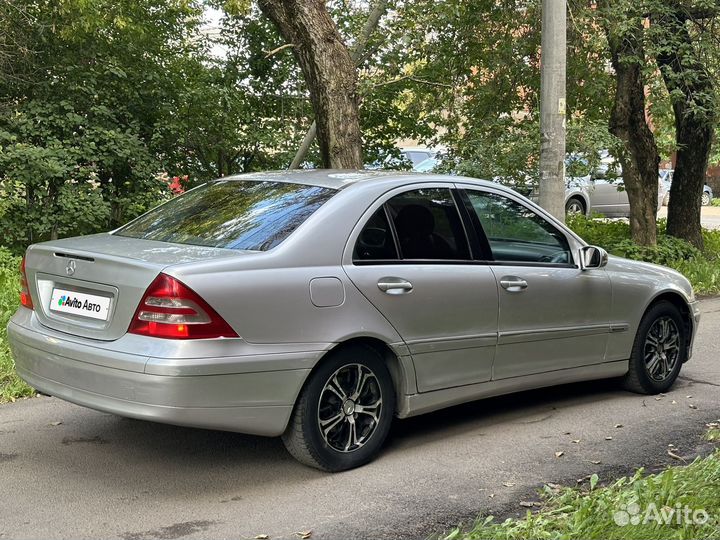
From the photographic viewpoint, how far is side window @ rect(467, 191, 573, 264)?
18.3ft

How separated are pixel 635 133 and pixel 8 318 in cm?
943

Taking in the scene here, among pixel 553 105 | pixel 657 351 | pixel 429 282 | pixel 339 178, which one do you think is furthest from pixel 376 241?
pixel 553 105

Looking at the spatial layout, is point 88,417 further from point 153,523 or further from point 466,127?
point 466,127

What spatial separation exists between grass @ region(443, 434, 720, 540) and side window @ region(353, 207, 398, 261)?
5.05ft

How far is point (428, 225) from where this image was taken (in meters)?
5.23

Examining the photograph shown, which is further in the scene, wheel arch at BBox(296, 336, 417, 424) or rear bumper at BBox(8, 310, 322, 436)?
wheel arch at BBox(296, 336, 417, 424)

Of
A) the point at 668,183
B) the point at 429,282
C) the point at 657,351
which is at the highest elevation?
the point at 668,183

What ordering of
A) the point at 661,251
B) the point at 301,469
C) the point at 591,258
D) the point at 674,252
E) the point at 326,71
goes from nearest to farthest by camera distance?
1. the point at 301,469
2. the point at 591,258
3. the point at 326,71
4. the point at 661,251
5. the point at 674,252

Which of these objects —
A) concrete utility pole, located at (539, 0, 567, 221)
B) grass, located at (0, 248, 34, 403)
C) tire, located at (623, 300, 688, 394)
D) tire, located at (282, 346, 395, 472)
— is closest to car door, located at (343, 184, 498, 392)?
tire, located at (282, 346, 395, 472)

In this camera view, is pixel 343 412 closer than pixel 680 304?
Yes

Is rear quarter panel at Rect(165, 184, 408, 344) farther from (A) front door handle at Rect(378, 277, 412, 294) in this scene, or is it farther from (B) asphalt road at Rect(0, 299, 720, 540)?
(B) asphalt road at Rect(0, 299, 720, 540)

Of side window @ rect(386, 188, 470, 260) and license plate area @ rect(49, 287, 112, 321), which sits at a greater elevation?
side window @ rect(386, 188, 470, 260)

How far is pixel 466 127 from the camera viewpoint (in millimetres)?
12984

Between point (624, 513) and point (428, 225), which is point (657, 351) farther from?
point (624, 513)
